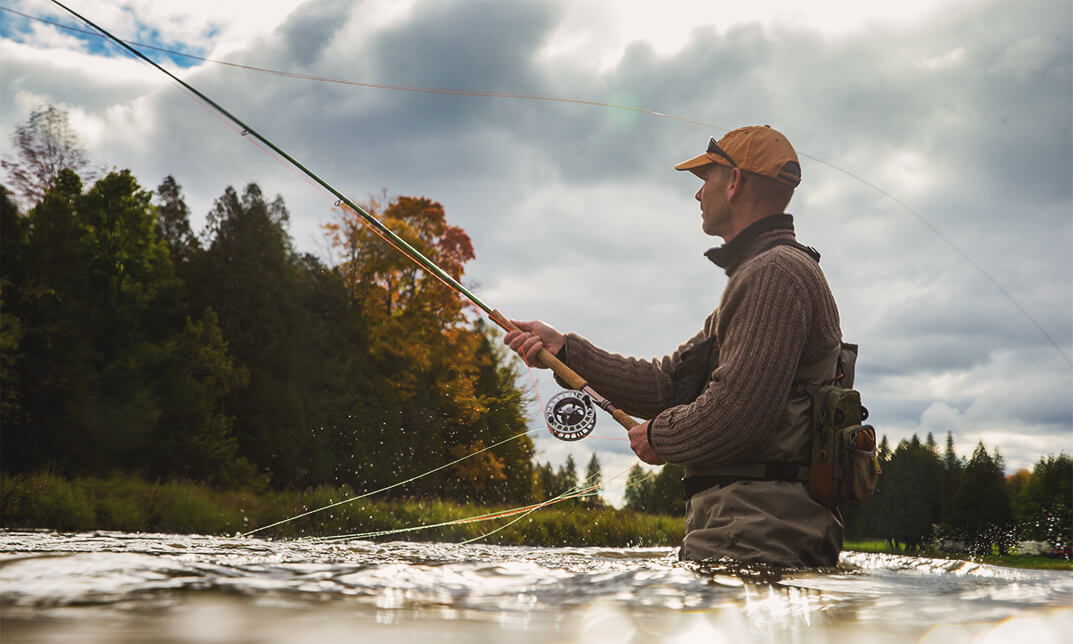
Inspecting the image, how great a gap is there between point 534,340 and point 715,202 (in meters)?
1.12

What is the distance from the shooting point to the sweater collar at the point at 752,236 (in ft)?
9.74

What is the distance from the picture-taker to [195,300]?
79.3 ft

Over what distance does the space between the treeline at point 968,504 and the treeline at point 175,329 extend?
9.15 meters

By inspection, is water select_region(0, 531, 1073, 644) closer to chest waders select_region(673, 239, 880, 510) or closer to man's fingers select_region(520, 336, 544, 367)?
chest waders select_region(673, 239, 880, 510)

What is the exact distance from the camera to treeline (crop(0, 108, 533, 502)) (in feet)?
60.7

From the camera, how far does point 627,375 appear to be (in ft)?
12.2

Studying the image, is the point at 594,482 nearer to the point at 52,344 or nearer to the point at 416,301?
the point at 416,301

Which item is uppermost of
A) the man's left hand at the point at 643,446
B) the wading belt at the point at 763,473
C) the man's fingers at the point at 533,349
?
the man's fingers at the point at 533,349

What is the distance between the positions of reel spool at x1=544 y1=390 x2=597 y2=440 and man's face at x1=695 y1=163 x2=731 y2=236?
3.25 ft

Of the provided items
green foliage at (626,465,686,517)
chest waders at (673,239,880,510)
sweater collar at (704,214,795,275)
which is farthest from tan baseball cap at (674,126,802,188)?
green foliage at (626,465,686,517)

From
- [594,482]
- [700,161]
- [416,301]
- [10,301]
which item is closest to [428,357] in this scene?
[416,301]

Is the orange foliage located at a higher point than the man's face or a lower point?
higher

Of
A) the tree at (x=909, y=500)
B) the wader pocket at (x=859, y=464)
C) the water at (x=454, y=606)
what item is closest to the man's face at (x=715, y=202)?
the wader pocket at (x=859, y=464)

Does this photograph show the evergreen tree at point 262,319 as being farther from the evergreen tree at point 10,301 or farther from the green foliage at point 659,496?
the green foliage at point 659,496
